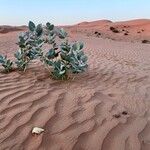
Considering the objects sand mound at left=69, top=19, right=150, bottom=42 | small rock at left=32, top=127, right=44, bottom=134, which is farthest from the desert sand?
sand mound at left=69, top=19, right=150, bottom=42

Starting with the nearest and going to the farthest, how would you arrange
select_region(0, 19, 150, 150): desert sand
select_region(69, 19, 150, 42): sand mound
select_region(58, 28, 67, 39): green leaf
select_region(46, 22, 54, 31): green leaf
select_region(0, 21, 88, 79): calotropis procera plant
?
select_region(0, 19, 150, 150): desert sand < select_region(0, 21, 88, 79): calotropis procera plant < select_region(58, 28, 67, 39): green leaf < select_region(46, 22, 54, 31): green leaf < select_region(69, 19, 150, 42): sand mound

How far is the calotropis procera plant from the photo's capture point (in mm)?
5977

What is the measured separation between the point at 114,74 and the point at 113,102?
7.99ft

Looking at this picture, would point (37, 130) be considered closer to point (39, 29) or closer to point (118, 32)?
point (39, 29)

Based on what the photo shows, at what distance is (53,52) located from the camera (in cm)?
623

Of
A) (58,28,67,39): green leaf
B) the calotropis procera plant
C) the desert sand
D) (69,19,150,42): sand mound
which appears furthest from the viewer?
Answer: (69,19,150,42): sand mound

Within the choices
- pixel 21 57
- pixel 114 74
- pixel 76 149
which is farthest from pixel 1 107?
pixel 114 74

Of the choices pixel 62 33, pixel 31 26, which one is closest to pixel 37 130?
pixel 62 33

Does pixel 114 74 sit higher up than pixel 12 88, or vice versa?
pixel 12 88

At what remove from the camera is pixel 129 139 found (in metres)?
3.73

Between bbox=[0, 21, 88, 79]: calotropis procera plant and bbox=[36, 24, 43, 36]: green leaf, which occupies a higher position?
bbox=[36, 24, 43, 36]: green leaf

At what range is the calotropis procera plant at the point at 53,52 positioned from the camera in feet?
19.6

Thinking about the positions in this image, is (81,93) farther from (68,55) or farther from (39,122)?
(39,122)

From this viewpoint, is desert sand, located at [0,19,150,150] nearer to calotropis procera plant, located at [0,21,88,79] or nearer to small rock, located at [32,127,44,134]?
small rock, located at [32,127,44,134]
